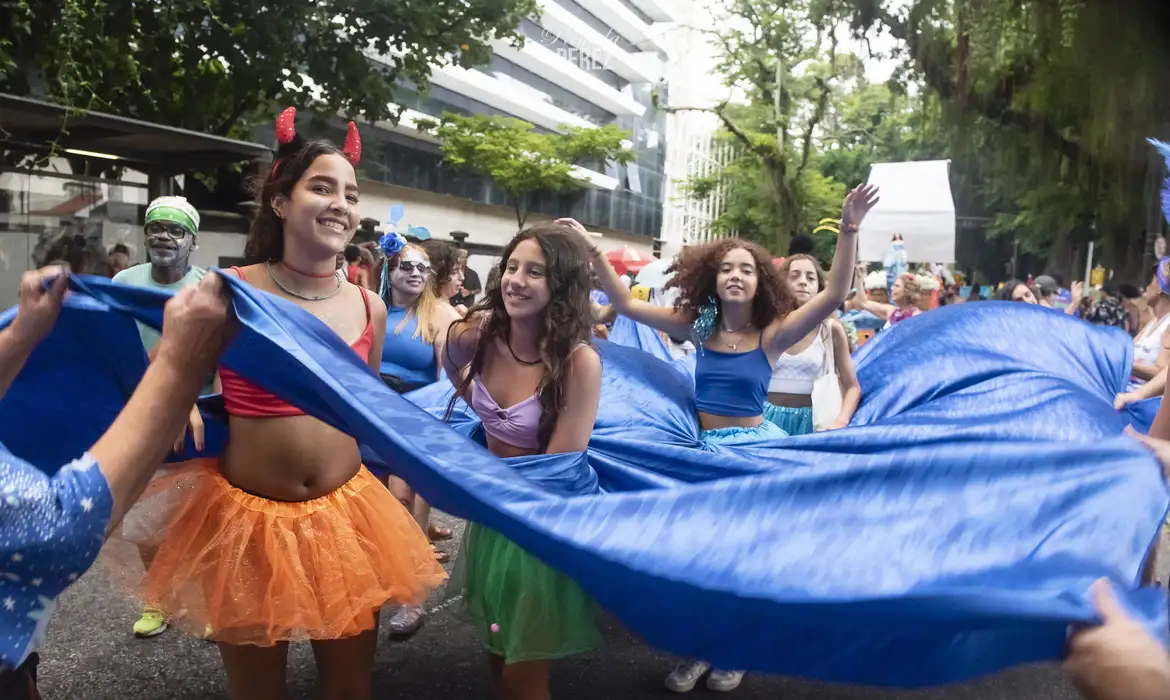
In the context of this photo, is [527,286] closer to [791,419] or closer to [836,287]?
[836,287]

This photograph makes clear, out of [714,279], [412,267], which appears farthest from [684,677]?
[412,267]

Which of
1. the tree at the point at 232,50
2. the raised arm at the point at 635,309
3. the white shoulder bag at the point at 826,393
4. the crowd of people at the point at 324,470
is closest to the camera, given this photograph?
the crowd of people at the point at 324,470

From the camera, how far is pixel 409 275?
16.1ft

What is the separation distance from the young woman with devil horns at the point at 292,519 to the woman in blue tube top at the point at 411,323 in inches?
83.0

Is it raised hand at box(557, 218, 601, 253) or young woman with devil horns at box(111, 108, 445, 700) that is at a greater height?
raised hand at box(557, 218, 601, 253)

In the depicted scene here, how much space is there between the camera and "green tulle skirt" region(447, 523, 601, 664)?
227cm

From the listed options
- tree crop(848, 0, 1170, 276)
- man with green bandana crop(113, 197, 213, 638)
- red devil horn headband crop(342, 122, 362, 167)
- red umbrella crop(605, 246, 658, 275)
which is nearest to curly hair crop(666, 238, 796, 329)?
red devil horn headband crop(342, 122, 362, 167)

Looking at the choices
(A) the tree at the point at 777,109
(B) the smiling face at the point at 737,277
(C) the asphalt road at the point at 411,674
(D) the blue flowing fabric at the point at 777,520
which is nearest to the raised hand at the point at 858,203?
(B) the smiling face at the point at 737,277

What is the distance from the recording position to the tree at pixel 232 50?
8.73m

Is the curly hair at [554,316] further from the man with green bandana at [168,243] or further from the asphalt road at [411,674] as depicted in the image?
the man with green bandana at [168,243]

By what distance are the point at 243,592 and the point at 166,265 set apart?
235 cm

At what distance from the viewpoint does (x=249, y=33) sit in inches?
405

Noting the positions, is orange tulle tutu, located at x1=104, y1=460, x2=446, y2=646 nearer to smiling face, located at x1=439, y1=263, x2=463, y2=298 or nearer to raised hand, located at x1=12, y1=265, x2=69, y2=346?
raised hand, located at x1=12, y1=265, x2=69, y2=346

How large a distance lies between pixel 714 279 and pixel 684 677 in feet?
5.38
